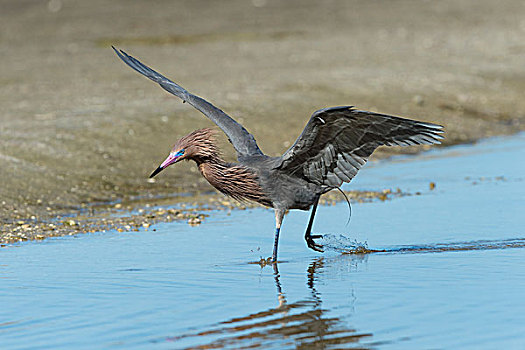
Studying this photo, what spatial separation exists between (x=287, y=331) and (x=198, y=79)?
12.4 meters

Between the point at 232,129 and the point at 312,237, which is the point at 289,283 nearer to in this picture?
the point at 312,237

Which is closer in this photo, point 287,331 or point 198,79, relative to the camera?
point 287,331

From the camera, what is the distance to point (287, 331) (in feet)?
19.8

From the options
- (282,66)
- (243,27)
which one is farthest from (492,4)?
(282,66)

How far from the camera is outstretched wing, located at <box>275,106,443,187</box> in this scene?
7.37 m

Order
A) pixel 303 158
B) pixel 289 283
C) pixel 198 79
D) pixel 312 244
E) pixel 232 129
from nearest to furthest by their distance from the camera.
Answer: pixel 289 283 → pixel 303 158 → pixel 312 244 → pixel 232 129 → pixel 198 79

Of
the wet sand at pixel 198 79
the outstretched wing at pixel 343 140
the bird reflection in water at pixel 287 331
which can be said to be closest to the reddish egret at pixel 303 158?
the outstretched wing at pixel 343 140

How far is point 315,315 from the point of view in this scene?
6426 millimetres

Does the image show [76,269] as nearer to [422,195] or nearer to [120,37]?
[422,195]

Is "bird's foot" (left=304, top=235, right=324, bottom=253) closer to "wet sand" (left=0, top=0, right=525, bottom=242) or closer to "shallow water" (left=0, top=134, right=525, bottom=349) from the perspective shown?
"shallow water" (left=0, top=134, right=525, bottom=349)

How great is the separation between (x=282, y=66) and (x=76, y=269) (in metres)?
12.6

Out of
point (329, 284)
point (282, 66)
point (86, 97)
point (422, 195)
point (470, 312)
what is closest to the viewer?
point (470, 312)

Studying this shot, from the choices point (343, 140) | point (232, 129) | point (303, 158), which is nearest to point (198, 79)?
point (232, 129)

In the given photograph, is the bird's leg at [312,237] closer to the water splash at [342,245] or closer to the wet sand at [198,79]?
the water splash at [342,245]
